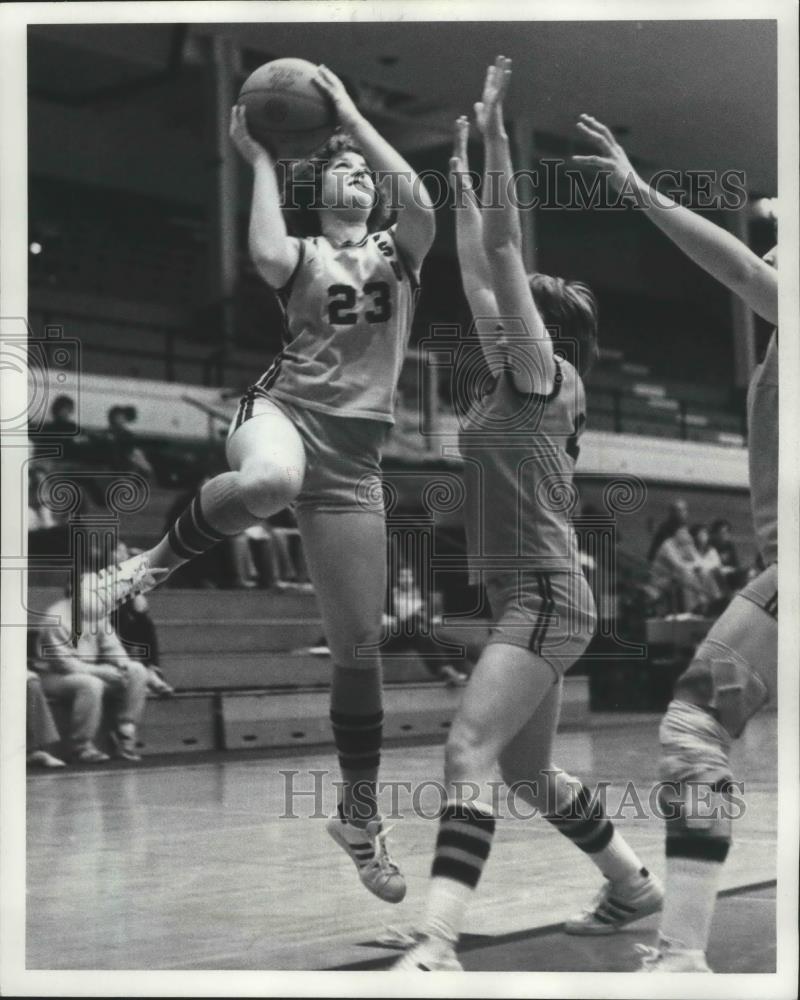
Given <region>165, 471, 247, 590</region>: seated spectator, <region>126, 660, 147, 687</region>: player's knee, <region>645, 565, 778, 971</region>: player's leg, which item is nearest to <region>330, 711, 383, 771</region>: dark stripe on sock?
<region>645, 565, 778, 971</region>: player's leg

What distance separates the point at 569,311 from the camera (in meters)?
3.78

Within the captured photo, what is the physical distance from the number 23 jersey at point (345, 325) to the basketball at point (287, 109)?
280mm

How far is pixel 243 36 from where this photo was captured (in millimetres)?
4176

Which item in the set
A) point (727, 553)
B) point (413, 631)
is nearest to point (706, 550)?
point (727, 553)

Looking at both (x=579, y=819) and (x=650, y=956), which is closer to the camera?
(x=650, y=956)

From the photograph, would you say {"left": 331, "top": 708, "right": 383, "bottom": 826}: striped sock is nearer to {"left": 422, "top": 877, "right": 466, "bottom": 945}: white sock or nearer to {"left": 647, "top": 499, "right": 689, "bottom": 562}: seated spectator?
{"left": 422, "top": 877, "right": 466, "bottom": 945}: white sock

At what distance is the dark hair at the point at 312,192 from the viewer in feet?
12.9

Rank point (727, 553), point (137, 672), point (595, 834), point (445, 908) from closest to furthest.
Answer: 1. point (445, 908)
2. point (595, 834)
3. point (727, 553)
4. point (137, 672)

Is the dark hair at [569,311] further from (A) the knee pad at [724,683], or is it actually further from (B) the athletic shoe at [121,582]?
(B) the athletic shoe at [121,582]

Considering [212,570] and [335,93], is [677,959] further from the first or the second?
[212,570]

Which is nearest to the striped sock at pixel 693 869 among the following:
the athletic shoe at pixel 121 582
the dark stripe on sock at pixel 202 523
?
the dark stripe on sock at pixel 202 523

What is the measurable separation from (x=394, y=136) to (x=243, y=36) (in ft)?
5.67

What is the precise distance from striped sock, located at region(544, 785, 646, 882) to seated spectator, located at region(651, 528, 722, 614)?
3945mm

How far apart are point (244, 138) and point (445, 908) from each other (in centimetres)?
212
